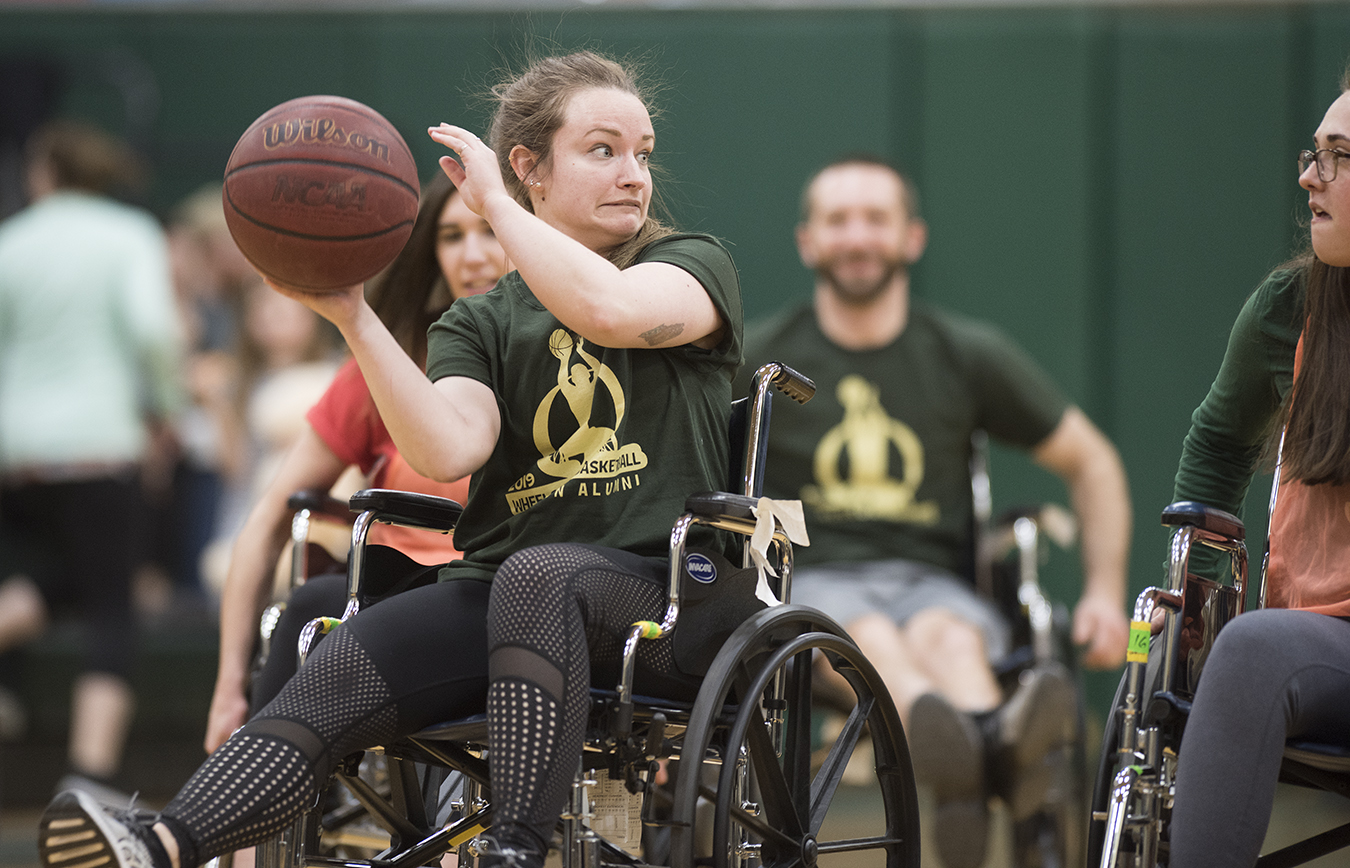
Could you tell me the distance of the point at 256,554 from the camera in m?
2.70

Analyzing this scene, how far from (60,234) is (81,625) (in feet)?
4.19

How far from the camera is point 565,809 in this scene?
Answer: 6.08 ft

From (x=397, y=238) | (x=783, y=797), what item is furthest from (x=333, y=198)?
(x=783, y=797)

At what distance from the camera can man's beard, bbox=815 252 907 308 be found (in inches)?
153

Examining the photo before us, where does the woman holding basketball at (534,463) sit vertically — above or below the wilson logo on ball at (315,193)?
below

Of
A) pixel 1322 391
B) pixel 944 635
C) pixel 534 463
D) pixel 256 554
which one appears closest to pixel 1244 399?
pixel 1322 391

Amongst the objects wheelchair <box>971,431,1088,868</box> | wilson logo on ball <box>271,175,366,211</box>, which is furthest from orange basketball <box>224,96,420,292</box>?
wheelchair <box>971,431,1088,868</box>

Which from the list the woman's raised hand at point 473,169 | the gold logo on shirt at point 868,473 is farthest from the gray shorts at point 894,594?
the woman's raised hand at point 473,169

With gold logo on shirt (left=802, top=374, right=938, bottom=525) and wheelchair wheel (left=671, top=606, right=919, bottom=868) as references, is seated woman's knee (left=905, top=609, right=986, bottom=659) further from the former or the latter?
wheelchair wheel (left=671, top=606, right=919, bottom=868)

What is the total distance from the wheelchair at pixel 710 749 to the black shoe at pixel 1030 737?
1.01 m

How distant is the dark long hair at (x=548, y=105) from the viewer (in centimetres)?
215

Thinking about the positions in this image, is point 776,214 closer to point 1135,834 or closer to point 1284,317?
point 1284,317

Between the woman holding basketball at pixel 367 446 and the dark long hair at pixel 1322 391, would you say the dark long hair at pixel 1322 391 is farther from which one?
the woman holding basketball at pixel 367 446

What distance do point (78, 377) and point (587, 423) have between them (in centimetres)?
295
